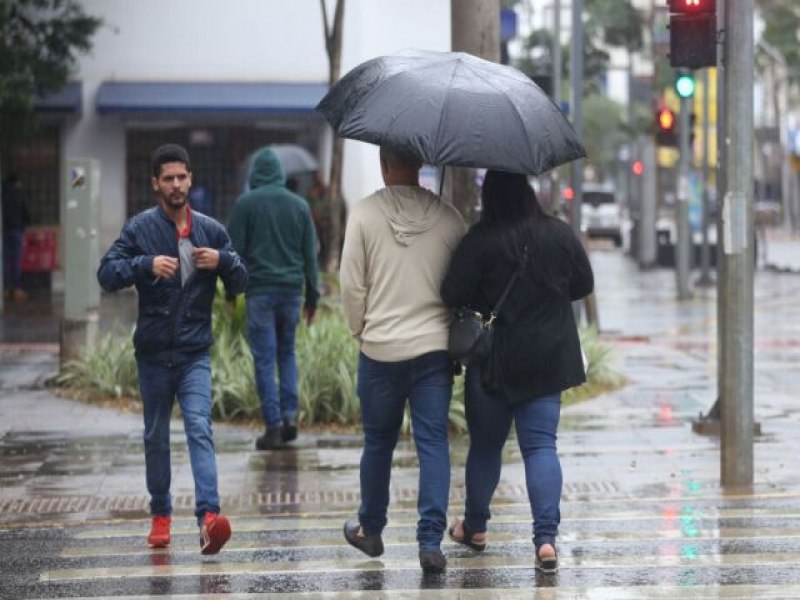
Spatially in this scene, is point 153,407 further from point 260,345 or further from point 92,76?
point 92,76

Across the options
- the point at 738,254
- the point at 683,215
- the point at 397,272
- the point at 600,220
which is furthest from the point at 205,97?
the point at 600,220

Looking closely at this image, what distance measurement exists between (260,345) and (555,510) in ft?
15.6

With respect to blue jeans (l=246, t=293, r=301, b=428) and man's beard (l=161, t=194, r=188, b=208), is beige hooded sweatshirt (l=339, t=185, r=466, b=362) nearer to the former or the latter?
man's beard (l=161, t=194, r=188, b=208)

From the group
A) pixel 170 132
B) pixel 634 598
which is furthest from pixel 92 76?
pixel 634 598

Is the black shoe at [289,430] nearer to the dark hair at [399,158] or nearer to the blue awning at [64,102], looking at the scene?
the dark hair at [399,158]

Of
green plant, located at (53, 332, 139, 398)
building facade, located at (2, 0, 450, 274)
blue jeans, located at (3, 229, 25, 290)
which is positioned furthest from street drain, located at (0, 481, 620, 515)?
building facade, located at (2, 0, 450, 274)

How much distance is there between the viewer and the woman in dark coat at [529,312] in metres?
7.74

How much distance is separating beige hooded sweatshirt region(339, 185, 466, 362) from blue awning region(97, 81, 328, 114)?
73.1 ft

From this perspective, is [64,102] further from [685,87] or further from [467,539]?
[467,539]

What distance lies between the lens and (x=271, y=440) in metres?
12.4

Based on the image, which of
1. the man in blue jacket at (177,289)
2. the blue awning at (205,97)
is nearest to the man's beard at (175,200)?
the man in blue jacket at (177,289)

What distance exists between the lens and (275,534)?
9.15m

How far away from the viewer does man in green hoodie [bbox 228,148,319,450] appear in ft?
39.8

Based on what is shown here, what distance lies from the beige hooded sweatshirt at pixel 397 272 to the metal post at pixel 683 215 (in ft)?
75.1
